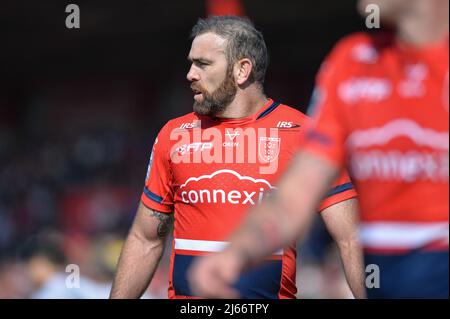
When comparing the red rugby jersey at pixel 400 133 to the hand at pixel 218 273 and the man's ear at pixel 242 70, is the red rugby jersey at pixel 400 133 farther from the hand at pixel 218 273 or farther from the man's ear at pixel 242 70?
the man's ear at pixel 242 70

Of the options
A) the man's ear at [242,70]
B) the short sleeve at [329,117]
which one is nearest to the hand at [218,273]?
the short sleeve at [329,117]

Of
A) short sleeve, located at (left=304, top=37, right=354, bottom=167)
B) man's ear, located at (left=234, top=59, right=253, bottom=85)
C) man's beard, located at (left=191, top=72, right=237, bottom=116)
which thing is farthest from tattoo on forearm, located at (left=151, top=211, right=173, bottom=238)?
short sleeve, located at (left=304, top=37, right=354, bottom=167)

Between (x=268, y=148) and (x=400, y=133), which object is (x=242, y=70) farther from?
(x=400, y=133)

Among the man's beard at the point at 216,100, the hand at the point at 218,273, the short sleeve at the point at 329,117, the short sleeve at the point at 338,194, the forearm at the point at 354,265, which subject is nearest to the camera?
the hand at the point at 218,273

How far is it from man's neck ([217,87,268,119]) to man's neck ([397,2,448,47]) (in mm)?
2401

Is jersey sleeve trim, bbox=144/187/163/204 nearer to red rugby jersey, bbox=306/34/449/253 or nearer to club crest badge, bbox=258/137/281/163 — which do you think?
club crest badge, bbox=258/137/281/163

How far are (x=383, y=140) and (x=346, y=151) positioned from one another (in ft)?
0.36

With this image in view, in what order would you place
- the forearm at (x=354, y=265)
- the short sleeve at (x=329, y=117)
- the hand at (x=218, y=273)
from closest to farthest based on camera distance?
the hand at (x=218, y=273) → the short sleeve at (x=329, y=117) → the forearm at (x=354, y=265)

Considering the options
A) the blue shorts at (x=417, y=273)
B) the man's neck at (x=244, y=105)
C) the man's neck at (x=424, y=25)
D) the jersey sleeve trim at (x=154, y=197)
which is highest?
the man's neck at (x=424, y=25)

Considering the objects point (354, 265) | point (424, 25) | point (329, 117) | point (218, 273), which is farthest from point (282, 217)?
point (354, 265)

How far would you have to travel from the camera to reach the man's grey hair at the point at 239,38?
194 inches

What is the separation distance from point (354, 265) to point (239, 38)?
4.50 feet

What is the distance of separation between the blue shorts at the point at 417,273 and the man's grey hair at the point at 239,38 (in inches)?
98.0
